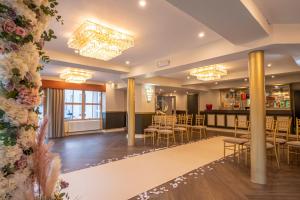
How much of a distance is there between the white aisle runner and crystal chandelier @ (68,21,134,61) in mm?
2295

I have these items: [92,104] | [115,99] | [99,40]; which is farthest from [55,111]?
[99,40]

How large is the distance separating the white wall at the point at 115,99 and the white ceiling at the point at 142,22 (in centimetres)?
545

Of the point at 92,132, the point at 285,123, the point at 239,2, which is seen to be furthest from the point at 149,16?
the point at 92,132

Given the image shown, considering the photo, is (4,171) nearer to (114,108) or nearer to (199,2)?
(199,2)

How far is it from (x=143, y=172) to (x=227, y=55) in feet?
9.49

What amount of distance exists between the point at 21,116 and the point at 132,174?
2855 millimetres

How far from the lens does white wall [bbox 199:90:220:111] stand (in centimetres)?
1083

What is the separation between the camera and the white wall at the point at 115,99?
9.70 metres

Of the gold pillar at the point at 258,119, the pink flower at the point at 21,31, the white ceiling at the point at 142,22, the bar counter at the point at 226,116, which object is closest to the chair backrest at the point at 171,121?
the white ceiling at the point at 142,22

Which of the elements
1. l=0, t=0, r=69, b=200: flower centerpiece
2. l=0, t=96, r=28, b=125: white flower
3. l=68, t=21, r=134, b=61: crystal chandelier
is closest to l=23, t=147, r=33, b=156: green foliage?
l=0, t=0, r=69, b=200: flower centerpiece

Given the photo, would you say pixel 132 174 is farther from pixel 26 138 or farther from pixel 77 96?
pixel 77 96

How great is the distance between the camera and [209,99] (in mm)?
11047

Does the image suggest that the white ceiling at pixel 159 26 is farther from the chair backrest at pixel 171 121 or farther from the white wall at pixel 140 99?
the white wall at pixel 140 99

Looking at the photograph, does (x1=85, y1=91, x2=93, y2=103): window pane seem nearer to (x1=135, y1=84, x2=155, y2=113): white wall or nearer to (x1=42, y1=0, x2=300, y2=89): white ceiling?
(x1=135, y1=84, x2=155, y2=113): white wall
